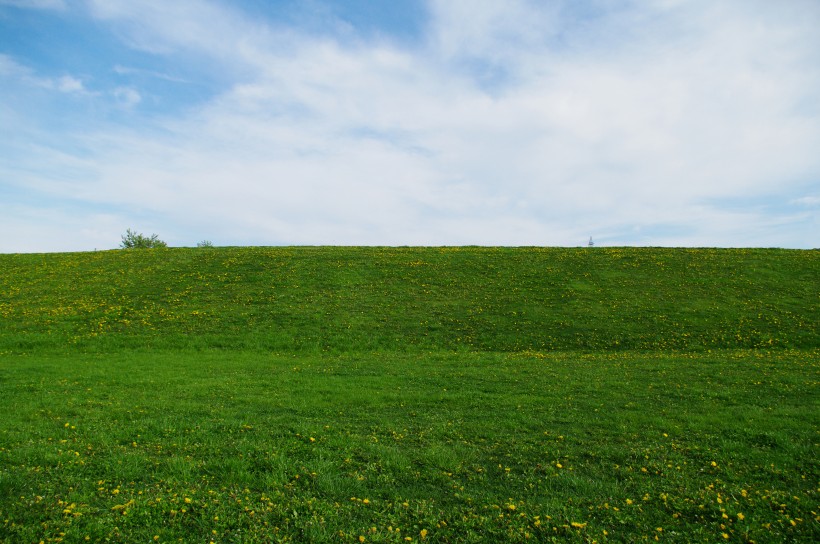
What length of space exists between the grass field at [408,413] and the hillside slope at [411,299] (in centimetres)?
30

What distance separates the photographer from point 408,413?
14.5 meters

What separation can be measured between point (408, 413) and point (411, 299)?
23642 mm

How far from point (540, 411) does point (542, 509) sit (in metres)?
6.59

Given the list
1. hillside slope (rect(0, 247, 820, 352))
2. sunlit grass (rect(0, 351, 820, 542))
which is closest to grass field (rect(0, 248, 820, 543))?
sunlit grass (rect(0, 351, 820, 542))

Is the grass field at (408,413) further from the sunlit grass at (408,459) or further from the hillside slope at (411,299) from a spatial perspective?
the hillside slope at (411,299)

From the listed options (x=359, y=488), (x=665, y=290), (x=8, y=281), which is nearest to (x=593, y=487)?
(x=359, y=488)

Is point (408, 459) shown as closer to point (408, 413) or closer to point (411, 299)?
point (408, 413)

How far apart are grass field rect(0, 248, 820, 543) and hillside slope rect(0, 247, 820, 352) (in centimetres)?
30

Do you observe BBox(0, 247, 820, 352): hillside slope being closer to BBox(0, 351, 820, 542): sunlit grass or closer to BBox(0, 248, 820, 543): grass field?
BBox(0, 248, 820, 543): grass field

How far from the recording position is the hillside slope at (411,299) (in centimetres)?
2964

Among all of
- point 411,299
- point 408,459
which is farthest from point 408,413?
point 411,299

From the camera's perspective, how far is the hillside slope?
29641mm

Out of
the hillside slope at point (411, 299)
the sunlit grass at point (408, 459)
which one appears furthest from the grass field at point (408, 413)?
the hillside slope at point (411, 299)

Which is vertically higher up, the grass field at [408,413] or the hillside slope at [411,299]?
the hillside slope at [411,299]
